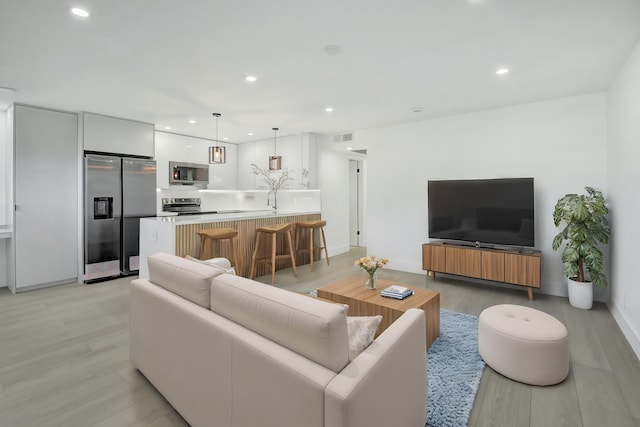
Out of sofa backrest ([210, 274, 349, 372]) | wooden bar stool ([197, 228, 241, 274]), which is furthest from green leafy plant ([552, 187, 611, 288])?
wooden bar stool ([197, 228, 241, 274])

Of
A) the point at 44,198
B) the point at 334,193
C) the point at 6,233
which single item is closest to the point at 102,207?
the point at 44,198

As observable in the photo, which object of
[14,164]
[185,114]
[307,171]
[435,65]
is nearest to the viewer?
[435,65]

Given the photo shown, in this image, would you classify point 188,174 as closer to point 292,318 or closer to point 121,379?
point 121,379

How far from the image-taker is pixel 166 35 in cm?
247

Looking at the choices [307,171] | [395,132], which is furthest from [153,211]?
[395,132]

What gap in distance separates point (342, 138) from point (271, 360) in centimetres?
548

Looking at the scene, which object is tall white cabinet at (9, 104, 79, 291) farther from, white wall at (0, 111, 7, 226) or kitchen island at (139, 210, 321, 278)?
kitchen island at (139, 210, 321, 278)

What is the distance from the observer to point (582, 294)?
3.55 metres

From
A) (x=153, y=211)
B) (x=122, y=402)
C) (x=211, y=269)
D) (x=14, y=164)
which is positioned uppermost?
(x=14, y=164)

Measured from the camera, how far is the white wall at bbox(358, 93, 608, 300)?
A: 3889mm

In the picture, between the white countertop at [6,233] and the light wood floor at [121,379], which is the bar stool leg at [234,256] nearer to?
the light wood floor at [121,379]

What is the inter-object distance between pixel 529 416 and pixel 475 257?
264 centimetres

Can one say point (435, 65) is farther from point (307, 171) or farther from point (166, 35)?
point (307, 171)

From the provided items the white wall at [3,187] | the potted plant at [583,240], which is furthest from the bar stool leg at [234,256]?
the potted plant at [583,240]
